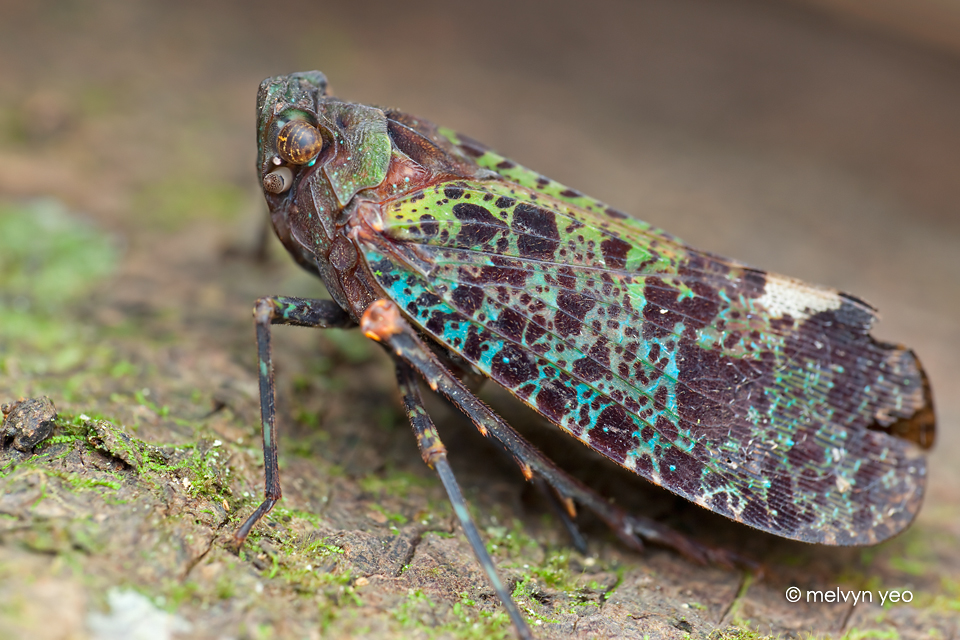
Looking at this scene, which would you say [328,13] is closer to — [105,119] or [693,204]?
[105,119]

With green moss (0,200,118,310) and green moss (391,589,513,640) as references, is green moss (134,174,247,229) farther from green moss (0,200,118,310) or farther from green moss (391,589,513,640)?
green moss (391,589,513,640)

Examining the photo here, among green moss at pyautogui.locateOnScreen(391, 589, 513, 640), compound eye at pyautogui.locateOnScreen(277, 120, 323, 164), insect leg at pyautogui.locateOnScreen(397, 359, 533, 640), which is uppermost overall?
compound eye at pyautogui.locateOnScreen(277, 120, 323, 164)

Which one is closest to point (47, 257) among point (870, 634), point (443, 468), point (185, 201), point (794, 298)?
point (185, 201)

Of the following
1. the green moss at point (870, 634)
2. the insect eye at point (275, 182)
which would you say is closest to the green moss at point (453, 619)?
the green moss at point (870, 634)

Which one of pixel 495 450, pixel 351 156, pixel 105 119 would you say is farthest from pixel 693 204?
pixel 105 119

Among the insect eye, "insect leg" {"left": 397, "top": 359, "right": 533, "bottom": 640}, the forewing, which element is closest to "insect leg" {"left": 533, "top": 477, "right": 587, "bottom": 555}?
the forewing

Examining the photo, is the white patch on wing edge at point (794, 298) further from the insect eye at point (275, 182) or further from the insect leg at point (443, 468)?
the insect eye at point (275, 182)

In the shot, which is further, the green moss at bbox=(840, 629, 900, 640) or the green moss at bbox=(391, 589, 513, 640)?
the green moss at bbox=(840, 629, 900, 640)
